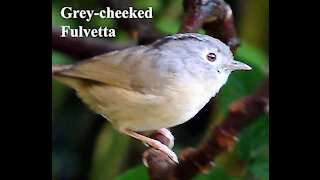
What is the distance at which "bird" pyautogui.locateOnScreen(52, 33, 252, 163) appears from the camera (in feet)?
3.26

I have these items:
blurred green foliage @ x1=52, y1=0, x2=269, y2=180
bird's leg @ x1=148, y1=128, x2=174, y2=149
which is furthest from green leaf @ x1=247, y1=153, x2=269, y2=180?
bird's leg @ x1=148, y1=128, x2=174, y2=149

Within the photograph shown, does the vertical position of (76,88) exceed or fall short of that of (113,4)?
it falls short

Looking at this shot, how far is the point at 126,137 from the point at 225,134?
1.21 ft

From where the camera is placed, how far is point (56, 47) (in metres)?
1.13

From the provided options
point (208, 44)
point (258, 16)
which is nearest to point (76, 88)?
point (208, 44)

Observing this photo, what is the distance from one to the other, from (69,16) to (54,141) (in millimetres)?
195

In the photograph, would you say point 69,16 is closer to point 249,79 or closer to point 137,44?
point 137,44

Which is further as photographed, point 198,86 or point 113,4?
point 113,4

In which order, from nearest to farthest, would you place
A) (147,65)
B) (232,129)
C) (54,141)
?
(232,129) → (147,65) → (54,141)

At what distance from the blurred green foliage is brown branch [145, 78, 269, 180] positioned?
0.14 m

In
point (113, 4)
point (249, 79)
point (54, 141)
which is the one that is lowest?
point (54, 141)

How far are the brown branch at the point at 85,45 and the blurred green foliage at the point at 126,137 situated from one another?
24 mm

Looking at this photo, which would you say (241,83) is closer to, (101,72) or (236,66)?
(236,66)

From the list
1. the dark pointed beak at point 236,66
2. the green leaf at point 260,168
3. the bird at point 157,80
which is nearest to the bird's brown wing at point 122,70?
the bird at point 157,80
